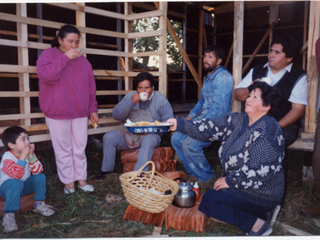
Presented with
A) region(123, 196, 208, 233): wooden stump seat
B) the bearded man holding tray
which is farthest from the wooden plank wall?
region(123, 196, 208, 233): wooden stump seat

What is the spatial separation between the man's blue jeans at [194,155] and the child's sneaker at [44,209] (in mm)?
1890

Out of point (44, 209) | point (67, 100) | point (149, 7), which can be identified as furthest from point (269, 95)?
point (149, 7)

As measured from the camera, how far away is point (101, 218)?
3.07 m

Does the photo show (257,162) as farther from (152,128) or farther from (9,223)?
(9,223)

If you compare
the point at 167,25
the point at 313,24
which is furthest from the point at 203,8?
the point at 313,24

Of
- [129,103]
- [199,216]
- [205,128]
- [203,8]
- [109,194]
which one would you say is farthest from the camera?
[203,8]

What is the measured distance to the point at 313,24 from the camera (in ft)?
11.0

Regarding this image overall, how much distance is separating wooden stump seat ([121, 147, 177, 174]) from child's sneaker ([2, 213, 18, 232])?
166 cm

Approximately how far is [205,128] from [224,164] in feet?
1.38

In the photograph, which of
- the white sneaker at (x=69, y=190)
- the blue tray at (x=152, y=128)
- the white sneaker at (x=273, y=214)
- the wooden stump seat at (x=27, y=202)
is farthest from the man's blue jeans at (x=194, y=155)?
the wooden stump seat at (x=27, y=202)

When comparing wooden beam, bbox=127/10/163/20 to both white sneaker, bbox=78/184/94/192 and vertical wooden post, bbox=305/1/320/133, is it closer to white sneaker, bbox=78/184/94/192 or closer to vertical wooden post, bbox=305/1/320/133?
vertical wooden post, bbox=305/1/320/133

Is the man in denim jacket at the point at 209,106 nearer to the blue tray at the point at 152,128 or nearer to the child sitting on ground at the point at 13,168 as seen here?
the blue tray at the point at 152,128

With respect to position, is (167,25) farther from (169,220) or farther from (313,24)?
(169,220)

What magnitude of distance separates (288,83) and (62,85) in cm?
268
